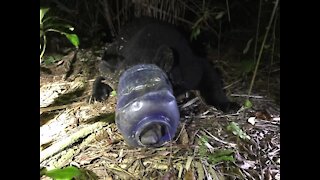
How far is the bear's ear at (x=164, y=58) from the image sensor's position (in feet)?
5.79

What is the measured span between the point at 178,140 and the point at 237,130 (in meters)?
0.28

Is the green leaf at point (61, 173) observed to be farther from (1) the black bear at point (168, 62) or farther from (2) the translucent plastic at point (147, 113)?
(1) the black bear at point (168, 62)

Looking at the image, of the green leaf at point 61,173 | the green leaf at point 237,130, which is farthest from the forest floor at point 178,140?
the green leaf at point 61,173

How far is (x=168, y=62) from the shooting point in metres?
1.79

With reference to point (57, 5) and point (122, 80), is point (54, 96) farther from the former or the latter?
point (57, 5)

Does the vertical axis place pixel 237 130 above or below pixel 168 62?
below

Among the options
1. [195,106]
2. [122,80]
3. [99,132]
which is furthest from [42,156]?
[195,106]

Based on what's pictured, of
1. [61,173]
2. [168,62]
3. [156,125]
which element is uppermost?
[168,62]

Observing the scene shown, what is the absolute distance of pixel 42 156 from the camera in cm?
142

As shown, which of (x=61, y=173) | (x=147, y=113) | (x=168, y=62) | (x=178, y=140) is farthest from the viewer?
(x=168, y=62)

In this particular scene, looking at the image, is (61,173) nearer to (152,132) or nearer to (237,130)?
(152,132)

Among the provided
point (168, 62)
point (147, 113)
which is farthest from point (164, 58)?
point (147, 113)

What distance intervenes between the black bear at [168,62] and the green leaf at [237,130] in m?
0.16
